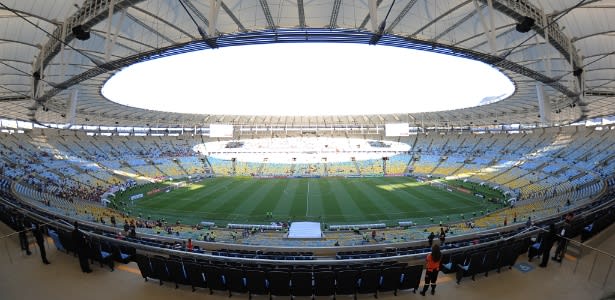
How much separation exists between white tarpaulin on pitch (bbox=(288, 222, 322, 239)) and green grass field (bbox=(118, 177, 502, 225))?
552 cm

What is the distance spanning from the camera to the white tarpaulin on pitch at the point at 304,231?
2385 cm

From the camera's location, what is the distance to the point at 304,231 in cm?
2497

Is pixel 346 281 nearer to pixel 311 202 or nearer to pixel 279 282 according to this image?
pixel 279 282

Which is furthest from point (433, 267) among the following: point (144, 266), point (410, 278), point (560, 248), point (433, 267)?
point (144, 266)

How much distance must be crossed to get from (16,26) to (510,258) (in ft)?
75.4

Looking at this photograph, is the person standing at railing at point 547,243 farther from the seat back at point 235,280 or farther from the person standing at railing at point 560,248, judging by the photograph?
the seat back at point 235,280

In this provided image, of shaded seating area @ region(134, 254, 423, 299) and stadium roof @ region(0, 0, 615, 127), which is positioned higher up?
stadium roof @ region(0, 0, 615, 127)

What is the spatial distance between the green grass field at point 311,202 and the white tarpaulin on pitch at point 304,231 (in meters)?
5.52

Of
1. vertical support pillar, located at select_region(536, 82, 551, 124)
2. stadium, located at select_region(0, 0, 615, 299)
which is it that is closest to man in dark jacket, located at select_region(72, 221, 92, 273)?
stadium, located at select_region(0, 0, 615, 299)

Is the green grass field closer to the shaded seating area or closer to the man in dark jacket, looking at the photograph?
the man in dark jacket

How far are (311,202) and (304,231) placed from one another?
1511 centimetres

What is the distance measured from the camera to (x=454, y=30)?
18703 millimetres

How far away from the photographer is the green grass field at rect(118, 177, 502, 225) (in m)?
33.3

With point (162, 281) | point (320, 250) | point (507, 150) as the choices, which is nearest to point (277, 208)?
point (320, 250)
